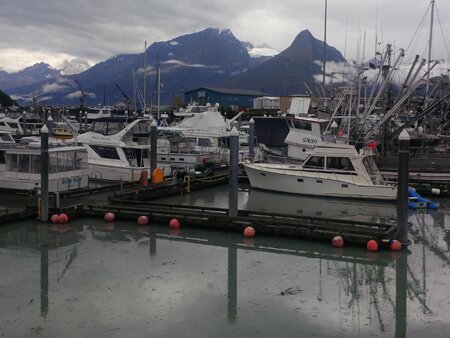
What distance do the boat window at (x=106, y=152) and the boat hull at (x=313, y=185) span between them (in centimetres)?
571

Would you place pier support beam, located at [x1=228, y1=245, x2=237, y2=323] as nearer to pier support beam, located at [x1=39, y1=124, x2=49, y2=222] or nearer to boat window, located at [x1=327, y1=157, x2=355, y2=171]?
pier support beam, located at [x1=39, y1=124, x2=49, y2=222]

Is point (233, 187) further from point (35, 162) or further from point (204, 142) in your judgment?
point (204, 142)

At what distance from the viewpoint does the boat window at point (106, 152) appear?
71.5 feet

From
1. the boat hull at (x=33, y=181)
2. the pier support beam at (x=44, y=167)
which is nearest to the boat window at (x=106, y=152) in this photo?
the boat hull at (x=33, y=181)

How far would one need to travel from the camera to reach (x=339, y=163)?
19281 millimetres

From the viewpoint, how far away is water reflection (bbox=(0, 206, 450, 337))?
777 cm

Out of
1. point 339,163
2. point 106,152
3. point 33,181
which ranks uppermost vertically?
point 106,152

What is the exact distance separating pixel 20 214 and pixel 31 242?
1.84m

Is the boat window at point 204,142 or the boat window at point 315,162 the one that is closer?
the boat window at point 315,162

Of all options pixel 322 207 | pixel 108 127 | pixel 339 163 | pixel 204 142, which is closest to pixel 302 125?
pixel 204 142

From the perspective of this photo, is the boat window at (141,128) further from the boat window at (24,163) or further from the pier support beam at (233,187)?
the pier support beam at (233,187)

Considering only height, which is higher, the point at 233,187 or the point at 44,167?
the point at 44,167

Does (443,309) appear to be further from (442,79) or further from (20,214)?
(442,79)

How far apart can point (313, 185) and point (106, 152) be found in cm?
886
